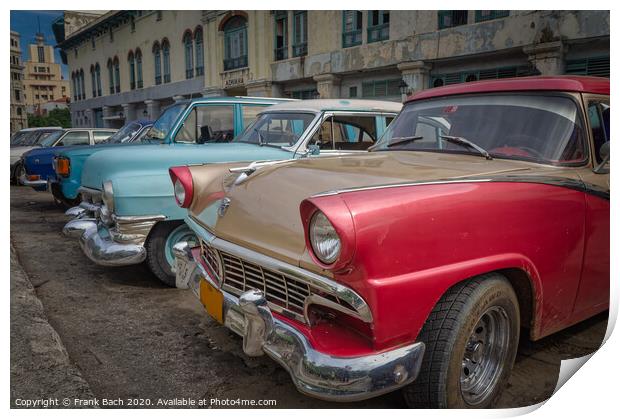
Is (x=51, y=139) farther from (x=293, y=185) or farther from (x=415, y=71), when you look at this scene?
(x=293, y=185)

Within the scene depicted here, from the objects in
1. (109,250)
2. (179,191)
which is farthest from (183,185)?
(109,250)

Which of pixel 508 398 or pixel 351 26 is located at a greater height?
pixel 351 26

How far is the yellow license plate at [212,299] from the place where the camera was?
217 centimetres

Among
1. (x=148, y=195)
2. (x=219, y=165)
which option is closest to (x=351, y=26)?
(x=219, y=165)

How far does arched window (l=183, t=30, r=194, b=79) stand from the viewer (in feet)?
11.4

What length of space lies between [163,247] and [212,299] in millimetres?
1616

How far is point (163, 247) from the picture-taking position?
3723mm

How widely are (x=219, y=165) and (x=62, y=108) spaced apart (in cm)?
182

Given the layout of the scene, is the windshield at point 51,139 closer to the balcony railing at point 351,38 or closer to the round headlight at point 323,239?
the balcony railing at point 351,38

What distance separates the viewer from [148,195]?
11.7 ft

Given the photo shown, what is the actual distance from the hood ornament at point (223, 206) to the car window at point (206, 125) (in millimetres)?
3012

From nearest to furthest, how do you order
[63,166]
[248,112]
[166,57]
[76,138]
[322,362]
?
[322,362] < [166,57] < [63,166] < [248,112] < [76,138]
